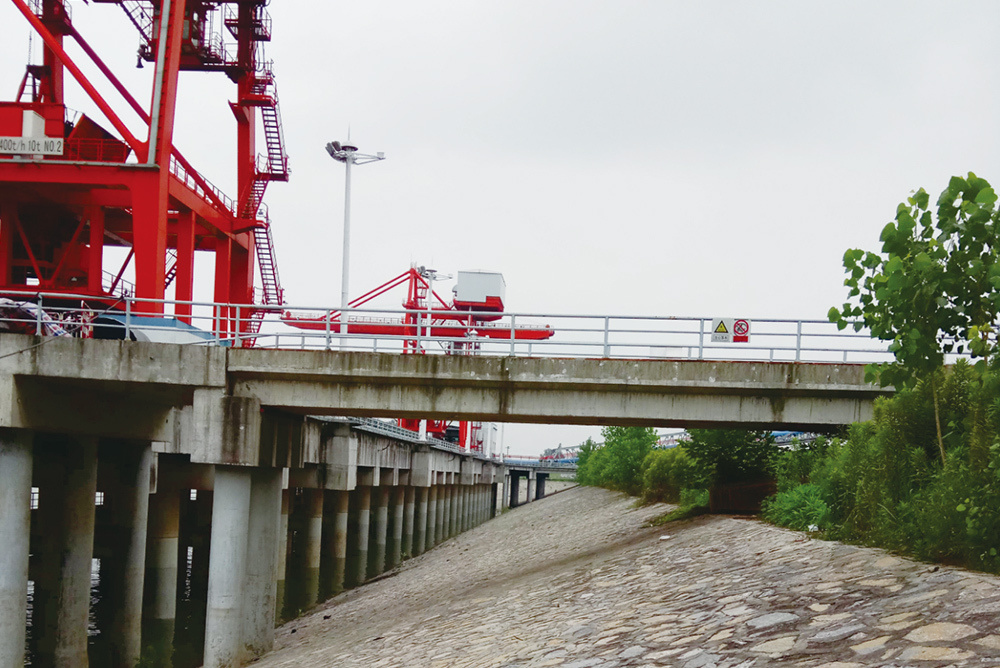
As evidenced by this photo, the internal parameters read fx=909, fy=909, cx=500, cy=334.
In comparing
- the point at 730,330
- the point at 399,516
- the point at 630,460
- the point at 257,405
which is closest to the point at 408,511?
the point at 399,516

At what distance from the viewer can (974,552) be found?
34.5 ft

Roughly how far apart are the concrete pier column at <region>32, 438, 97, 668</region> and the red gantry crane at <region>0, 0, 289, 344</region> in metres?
4.11

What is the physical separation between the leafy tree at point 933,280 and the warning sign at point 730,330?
7.25 m

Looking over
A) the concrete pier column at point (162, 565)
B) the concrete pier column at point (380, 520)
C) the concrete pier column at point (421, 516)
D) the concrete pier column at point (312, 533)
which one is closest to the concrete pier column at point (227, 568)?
the concrete pier column at point (162, 565)

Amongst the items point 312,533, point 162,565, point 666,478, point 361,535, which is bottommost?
point 361,535

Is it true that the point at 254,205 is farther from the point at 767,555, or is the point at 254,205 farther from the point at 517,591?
the point at 767,555

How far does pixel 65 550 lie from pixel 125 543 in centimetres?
390

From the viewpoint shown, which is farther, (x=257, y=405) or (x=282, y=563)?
(x=282, y=563)

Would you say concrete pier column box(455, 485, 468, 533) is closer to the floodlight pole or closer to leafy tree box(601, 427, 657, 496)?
leafy tree box(601, 427, 657, 496)

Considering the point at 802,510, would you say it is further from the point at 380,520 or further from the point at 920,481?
the point at 380,520

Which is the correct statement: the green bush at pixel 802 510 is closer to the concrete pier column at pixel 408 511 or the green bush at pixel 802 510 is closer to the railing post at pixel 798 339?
the railing post at pixel 798 339

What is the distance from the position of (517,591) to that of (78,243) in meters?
26.2

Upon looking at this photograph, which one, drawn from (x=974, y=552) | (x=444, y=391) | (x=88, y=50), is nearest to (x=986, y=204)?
(x=974, y=552)

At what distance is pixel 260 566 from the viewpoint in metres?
18.0
